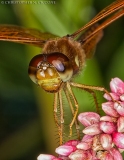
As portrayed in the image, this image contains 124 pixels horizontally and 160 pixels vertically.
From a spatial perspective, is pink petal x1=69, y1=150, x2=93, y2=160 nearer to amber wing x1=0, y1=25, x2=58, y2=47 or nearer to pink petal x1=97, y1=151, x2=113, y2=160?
pink petal x1=97, y1=151, x2=113, y2=160

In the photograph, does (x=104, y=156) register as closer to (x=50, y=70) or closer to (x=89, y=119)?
(x=89, y=119)

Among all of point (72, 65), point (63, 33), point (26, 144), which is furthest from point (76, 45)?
point (26, 144)

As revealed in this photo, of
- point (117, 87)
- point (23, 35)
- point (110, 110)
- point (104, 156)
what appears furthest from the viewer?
point (23, 35)

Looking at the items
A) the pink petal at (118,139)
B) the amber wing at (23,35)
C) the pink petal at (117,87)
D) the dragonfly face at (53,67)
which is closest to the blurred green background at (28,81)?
the amber wing at (23,35)

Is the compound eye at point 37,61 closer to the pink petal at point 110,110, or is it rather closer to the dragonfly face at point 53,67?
the dragonfly face at point 53,67

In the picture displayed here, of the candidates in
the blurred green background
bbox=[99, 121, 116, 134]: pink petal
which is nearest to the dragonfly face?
bbox=[99, 121, 116, 134]: pink petal

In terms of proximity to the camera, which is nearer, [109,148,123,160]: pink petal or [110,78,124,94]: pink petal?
[109,148,123,160]: pink petal

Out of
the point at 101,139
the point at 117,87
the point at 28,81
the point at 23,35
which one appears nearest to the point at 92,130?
the point at 101,139

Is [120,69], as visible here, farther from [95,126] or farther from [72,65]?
[95,126]

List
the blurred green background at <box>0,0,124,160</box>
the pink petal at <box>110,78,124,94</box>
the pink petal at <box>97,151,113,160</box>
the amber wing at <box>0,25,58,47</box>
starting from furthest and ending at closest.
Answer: the blurred green background at <box>0,0,124,160</box>
the amber wing at <box>0,25,58,47</box>
the pink petal at <box>110,78,124,94</box>
the pink petal at <box>97,151,113,160</box>
